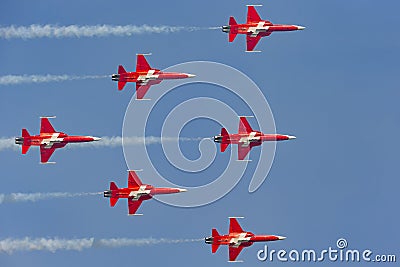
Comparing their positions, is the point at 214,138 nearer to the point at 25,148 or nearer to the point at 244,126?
the point at 244,126

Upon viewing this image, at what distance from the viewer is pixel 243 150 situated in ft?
326

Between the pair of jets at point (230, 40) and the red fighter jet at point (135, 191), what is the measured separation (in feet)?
20.3

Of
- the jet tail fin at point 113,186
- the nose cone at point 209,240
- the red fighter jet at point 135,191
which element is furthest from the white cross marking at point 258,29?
the nose cone at point 209,240

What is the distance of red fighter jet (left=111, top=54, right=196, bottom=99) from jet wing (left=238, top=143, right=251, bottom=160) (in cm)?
623

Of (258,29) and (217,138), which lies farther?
(258,29)

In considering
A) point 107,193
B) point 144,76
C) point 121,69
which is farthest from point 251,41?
point 107,193

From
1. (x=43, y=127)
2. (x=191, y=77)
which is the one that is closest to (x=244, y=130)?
(x=191, y=77)

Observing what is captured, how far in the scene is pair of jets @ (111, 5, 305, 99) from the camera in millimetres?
97688

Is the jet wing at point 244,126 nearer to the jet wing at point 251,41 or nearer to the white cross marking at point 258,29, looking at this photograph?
the jet wing at point 251,41

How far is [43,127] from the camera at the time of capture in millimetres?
98438

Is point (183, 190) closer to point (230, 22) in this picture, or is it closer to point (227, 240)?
point (227, 240)

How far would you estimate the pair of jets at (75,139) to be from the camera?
9706 cm

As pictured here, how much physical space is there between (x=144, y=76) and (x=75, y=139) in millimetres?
6743

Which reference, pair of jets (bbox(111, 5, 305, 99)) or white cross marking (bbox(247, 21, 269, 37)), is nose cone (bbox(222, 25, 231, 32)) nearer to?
pair of jets (bbox(111, 5, 305, 99))
